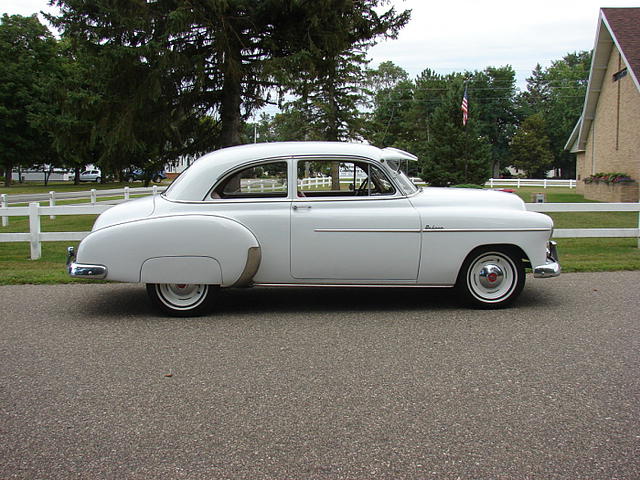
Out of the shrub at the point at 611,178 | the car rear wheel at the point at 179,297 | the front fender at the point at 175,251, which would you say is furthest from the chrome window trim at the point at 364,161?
the shrub at the point at 611,178

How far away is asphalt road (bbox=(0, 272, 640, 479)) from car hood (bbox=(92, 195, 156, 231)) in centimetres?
99

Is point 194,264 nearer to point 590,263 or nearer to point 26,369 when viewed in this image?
point 26,369

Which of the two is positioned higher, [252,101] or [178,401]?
[252,101]

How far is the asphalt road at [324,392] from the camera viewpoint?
3.17m

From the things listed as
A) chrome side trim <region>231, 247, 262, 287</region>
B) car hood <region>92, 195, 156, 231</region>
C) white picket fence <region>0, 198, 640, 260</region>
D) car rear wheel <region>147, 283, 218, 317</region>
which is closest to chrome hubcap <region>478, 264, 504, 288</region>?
chrome side trim <region>231, 247, 262, 287</region>

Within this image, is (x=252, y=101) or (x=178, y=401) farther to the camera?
(x=252, y=101)

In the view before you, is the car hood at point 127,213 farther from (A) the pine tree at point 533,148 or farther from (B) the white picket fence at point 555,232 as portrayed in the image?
(A) the pine tree at point 533,148

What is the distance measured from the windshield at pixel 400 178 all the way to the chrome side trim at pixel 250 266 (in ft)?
5.48

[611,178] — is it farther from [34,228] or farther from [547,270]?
[34,228]

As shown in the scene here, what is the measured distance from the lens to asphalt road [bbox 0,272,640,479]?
3.17 m

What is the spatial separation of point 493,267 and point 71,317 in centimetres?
450

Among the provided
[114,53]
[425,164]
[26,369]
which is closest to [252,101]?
[114,53]

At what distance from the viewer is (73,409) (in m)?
3.87

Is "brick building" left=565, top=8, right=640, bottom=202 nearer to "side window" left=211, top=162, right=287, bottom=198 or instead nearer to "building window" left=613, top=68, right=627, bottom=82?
"building window" left=613, top=68, right=627, bottom=82
